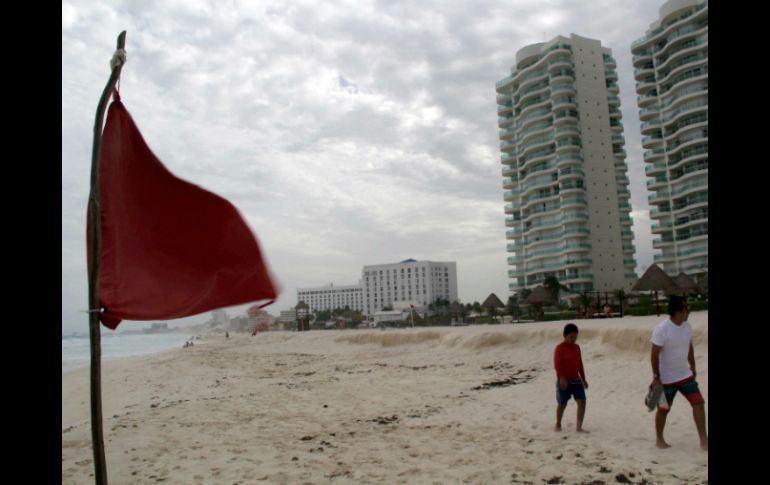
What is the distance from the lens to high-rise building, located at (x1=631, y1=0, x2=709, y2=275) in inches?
2309

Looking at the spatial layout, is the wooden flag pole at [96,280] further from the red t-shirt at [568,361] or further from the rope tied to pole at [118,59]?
the red t-shirt at [568,361]

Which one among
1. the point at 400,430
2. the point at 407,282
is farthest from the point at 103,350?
the point at 407,282

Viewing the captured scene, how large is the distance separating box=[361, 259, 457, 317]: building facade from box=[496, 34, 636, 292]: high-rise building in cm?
6296

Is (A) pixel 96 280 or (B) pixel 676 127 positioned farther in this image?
(B) pixel 676 127

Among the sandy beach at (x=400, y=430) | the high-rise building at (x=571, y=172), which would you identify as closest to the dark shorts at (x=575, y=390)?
the sandy beach at (x=400, y=430)

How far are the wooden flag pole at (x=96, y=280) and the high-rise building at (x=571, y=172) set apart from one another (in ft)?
213

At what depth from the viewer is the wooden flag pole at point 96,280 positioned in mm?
2492

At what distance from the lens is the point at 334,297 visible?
14912 cm

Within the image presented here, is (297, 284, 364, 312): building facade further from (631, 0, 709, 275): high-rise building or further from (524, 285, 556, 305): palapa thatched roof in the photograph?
(524, 285, 556, 305): palapa thatched roof

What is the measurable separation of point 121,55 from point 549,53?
73.3 m

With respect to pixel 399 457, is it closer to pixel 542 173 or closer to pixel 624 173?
pixel 542 173

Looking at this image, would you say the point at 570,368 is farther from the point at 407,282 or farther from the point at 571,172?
the point at 407,282

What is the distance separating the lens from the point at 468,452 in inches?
246

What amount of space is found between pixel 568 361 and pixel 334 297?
144 metres
